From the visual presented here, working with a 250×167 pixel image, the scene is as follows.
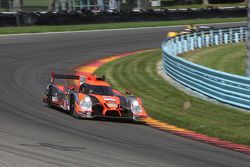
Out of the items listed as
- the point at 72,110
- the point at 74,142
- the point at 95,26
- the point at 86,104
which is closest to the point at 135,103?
the point at 86,104

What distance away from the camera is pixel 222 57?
3159 cm

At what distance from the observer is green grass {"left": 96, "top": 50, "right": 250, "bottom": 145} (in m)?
14.1

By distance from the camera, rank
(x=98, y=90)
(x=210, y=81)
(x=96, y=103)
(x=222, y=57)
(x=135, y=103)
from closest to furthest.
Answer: (x=96, y=103), (x=135, y=103), (x=98, y=90), (x=210, y=81), (x=222, y=57)

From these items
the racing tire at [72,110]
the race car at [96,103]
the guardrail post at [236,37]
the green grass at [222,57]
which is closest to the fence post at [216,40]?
the green grass at [222,57]

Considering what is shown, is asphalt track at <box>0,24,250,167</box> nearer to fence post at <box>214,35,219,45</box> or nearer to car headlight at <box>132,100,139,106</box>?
car headlight at <box>132,100,139,106</box>

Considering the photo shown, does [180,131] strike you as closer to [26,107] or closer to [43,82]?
[26,107]

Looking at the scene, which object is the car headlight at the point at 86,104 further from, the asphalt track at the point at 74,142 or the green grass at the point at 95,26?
the green grass at the point at 95,26

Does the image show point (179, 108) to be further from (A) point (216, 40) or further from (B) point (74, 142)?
(A) point (216, 40)

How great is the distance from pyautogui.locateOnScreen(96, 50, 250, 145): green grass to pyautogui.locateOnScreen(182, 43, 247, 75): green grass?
4369mm

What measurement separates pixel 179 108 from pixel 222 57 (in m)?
15.6

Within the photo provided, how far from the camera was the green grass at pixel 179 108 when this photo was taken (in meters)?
14.1

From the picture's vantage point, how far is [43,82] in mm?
20688

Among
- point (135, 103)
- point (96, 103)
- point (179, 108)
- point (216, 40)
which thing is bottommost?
point (216, 40)

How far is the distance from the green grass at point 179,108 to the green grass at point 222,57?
4369mm
